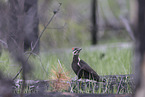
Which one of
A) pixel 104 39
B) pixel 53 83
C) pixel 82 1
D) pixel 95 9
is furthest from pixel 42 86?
pixel 82 1

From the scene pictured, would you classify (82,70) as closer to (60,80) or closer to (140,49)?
(60,80)

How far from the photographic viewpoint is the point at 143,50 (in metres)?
1.67

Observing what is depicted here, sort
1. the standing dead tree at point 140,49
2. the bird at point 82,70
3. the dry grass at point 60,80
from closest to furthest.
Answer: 1. the standing dead tree at point 140,49
2. the dry grass at point 60,80
3. the bird at point 82,70

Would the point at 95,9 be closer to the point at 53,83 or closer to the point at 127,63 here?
the point at 127,63

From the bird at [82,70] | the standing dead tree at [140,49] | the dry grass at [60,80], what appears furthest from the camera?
the bird at [82,70]

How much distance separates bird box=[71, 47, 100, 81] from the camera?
10.5ft

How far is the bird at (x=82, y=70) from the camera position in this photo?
3.21 meters

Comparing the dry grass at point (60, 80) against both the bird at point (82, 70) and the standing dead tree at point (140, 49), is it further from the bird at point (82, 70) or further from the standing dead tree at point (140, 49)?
the standing dead tree at point (140, 49)

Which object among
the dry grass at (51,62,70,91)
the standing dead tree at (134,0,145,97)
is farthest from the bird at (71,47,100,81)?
the standing dead tree at (134,0,145,97)

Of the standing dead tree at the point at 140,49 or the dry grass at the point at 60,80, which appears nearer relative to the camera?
the standing dead tree at the point at 140,49

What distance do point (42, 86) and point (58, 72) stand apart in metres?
0.30

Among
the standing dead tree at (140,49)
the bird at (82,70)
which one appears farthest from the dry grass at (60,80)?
the standing dead tree at (140,49)

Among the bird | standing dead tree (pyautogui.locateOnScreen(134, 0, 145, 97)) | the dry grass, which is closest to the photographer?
standing dead tree (pyautogui.locateOnScreen(134, 0, 145, 97))

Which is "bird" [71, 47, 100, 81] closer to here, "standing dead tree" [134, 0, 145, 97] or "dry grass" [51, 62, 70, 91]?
"dry grass" [51, 62, 70, 91]
